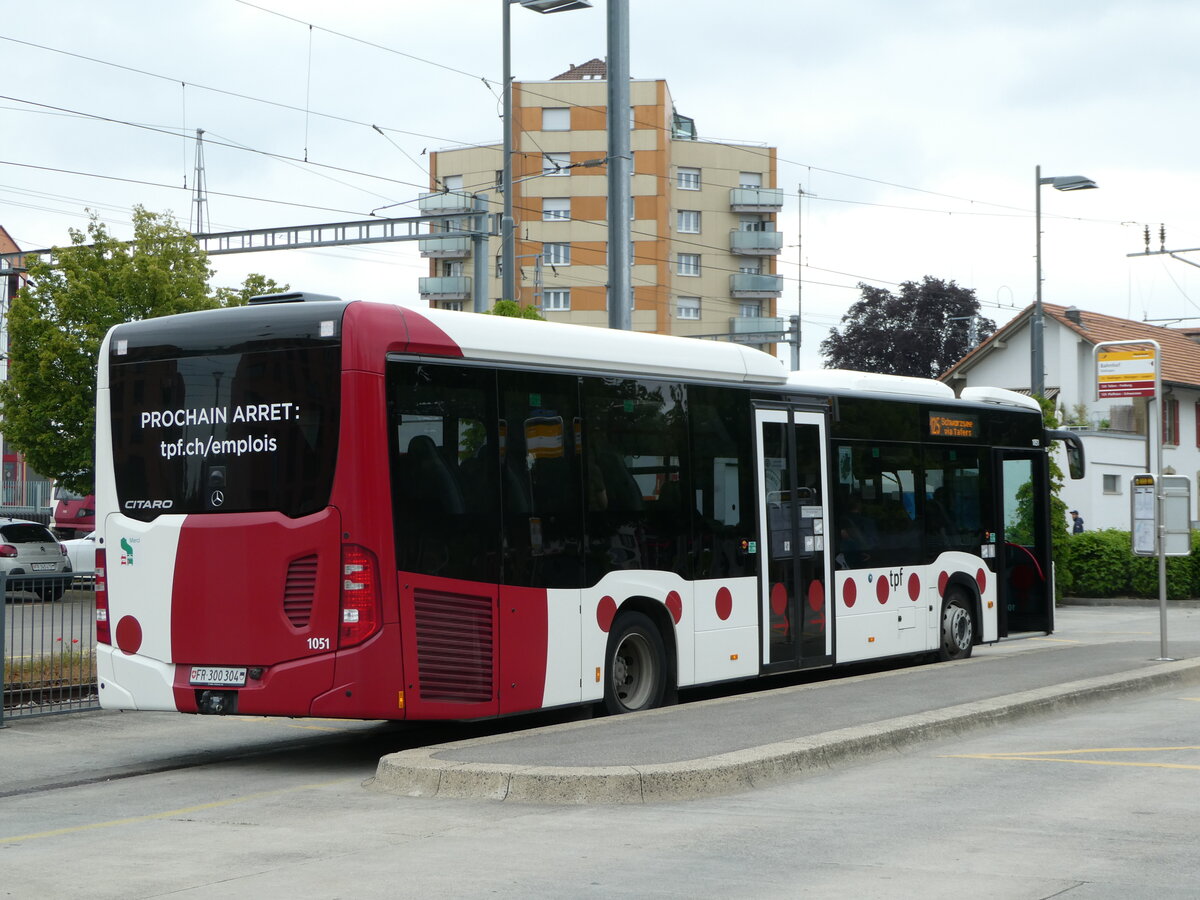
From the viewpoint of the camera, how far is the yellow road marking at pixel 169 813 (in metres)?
8.38

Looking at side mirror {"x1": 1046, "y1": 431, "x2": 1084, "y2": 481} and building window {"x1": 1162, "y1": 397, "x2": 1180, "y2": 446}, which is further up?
building window {"x1": 1162, "y1": 397, "x2": 1180, "y2": 446}

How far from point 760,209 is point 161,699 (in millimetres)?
77516

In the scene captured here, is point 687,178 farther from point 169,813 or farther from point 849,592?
point 169,813

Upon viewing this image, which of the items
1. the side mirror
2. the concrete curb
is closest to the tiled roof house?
the side mirror

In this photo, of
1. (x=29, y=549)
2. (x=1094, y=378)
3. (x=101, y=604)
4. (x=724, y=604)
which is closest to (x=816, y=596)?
(x=724, y=604)

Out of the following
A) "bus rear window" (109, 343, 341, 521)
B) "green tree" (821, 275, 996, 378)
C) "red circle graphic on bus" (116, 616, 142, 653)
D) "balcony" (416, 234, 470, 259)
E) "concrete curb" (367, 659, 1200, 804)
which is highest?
"balcony" (416, 234, 470, 259)

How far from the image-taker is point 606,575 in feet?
39.5

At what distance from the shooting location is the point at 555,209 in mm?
79688

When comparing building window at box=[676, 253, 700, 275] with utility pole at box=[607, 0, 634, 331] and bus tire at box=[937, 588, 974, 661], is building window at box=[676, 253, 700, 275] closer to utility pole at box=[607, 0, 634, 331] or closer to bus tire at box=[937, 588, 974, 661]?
utility pole at box=[607, 0, 634, 331]

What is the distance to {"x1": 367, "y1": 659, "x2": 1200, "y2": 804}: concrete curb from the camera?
8.91 m

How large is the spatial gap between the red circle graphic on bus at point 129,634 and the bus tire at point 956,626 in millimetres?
9073

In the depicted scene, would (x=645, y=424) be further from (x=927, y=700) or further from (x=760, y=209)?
(x=760, y=209)

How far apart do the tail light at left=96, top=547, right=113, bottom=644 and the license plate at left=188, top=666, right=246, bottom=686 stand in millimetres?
932

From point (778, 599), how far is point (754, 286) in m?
73.8
